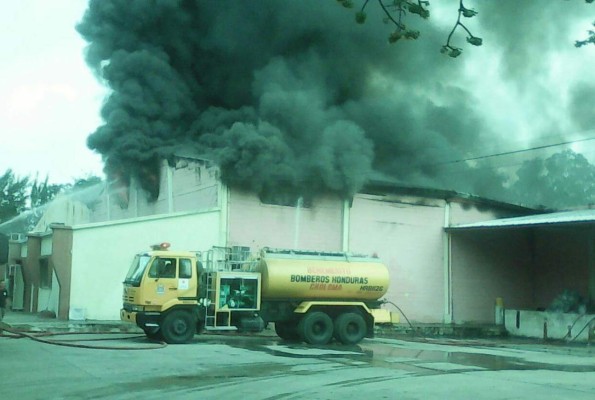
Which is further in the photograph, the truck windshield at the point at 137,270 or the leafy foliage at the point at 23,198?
the leafy foliage at the point at 23,198

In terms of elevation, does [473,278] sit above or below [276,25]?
below

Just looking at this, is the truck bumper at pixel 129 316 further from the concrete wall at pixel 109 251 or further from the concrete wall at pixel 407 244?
the concrete wall at pixel 407 244

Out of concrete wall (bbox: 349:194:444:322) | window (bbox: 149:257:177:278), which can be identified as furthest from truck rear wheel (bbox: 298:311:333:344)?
concrete wall (bbox: 349:194:444:322)

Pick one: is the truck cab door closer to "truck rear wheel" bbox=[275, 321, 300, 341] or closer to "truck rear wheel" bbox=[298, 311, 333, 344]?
"truck rear wheel" bbox=[298, 311, 333, 344]

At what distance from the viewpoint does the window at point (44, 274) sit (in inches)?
888

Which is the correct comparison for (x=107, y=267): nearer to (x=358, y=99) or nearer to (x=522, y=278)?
(x=358, y=99)

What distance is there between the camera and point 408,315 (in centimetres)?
2538

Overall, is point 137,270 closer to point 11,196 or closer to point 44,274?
point 44,274

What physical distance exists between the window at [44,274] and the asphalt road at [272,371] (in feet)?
20.5

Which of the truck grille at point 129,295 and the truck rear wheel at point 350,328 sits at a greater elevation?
the truck grille at point 129,295

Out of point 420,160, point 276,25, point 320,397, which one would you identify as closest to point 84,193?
point 276,25

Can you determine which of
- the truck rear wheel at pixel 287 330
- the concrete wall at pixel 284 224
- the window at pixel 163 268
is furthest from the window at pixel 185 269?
the concrete wall at pixel 284 224

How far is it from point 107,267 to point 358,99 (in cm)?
1397

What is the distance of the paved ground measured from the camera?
9.41m
